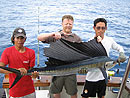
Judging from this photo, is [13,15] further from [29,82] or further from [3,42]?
[29,82]

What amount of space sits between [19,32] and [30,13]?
13414 mm

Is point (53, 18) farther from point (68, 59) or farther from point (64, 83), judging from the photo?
point (68, 59)

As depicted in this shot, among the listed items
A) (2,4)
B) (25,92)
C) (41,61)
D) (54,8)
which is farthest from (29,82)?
(2,4)

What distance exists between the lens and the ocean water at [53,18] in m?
10.3

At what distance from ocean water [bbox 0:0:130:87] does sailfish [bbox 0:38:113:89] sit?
538 cm

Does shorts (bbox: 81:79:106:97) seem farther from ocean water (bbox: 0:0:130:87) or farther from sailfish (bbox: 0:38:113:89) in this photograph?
ocean water (bbox: 0:0:130:87)

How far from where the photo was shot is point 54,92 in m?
2.01

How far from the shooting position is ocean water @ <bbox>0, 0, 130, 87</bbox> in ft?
33.7

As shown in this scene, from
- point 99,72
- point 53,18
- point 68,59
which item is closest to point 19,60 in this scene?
point 68,59

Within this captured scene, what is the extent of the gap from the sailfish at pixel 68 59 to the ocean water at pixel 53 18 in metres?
5.38

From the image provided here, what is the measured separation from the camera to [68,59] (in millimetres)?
1654

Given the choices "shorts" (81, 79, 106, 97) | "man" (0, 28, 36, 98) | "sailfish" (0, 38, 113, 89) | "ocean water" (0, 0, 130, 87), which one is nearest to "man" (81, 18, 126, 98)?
"shorts" (81, 79, 106, 97)

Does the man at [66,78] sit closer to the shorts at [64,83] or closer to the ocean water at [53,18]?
the shorts at [64,83]

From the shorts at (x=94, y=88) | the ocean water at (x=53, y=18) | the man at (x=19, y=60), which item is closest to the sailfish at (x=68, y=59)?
the man at (x=19, y=60)
